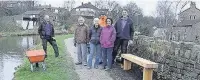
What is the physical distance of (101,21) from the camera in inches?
440

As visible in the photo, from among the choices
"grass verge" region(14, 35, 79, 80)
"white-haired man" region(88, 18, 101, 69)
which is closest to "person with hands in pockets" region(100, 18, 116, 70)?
"white-haired man" region(88, 18, 101, 69)

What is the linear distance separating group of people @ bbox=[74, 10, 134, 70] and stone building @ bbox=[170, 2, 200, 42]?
24.9m

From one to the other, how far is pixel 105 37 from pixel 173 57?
2.23 m

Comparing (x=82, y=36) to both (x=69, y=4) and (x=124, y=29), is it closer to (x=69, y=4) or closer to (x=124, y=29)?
(x=124, y=29)

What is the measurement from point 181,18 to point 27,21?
35.4m

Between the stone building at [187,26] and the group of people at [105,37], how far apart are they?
24.9 meters

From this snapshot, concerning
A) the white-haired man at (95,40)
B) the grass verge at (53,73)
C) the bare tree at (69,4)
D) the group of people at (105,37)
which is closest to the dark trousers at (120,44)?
the group of people at (105,37)

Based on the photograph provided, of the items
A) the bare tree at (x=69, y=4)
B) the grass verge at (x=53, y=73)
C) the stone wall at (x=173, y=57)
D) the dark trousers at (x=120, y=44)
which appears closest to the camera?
the stone wall at (x=173, y=57)

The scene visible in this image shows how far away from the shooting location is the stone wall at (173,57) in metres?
8.85

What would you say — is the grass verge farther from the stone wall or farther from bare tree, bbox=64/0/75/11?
bare tree, bbox=64/0/75/11

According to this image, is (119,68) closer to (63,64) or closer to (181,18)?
(63,64)

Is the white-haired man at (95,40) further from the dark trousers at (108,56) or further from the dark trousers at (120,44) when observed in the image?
the dark trousers at (120,44)

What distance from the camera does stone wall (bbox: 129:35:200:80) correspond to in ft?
29.0

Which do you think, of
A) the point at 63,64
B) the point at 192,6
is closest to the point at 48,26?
the point at 63,64
